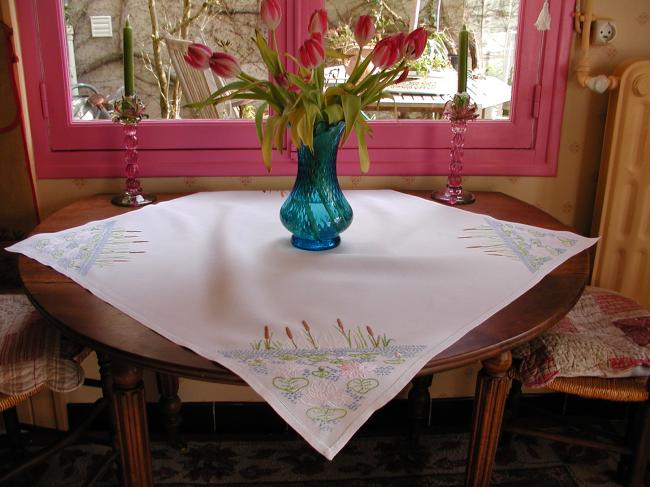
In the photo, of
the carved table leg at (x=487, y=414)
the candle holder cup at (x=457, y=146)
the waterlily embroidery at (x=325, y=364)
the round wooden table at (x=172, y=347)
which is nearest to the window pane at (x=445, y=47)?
the candle holder cup at (x=457, y=146)

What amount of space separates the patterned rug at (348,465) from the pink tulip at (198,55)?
119 centimetres

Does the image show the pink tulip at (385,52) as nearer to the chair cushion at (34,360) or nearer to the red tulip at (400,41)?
the red tulip at (400,41)

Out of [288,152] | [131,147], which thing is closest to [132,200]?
[131,147]

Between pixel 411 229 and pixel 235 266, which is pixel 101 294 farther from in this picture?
pixel 411 229

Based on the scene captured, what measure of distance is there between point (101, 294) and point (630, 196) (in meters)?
1.47

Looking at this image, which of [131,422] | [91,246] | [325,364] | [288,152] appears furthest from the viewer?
[288,152]

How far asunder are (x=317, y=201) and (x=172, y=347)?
48cm

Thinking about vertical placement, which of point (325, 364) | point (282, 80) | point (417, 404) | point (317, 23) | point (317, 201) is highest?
point (317, 23)

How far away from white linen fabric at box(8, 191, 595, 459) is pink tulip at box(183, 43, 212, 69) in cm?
37

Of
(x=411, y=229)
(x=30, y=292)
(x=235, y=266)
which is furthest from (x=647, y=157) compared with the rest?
(x=30, y=292)

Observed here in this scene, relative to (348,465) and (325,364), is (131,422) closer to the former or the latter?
(325,364)

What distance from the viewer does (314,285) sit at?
43.9 inches

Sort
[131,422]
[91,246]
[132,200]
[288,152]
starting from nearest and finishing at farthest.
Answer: [131,422] < [91,246] < [132,200] < [288,152]

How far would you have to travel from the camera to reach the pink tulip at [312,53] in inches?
43.3
